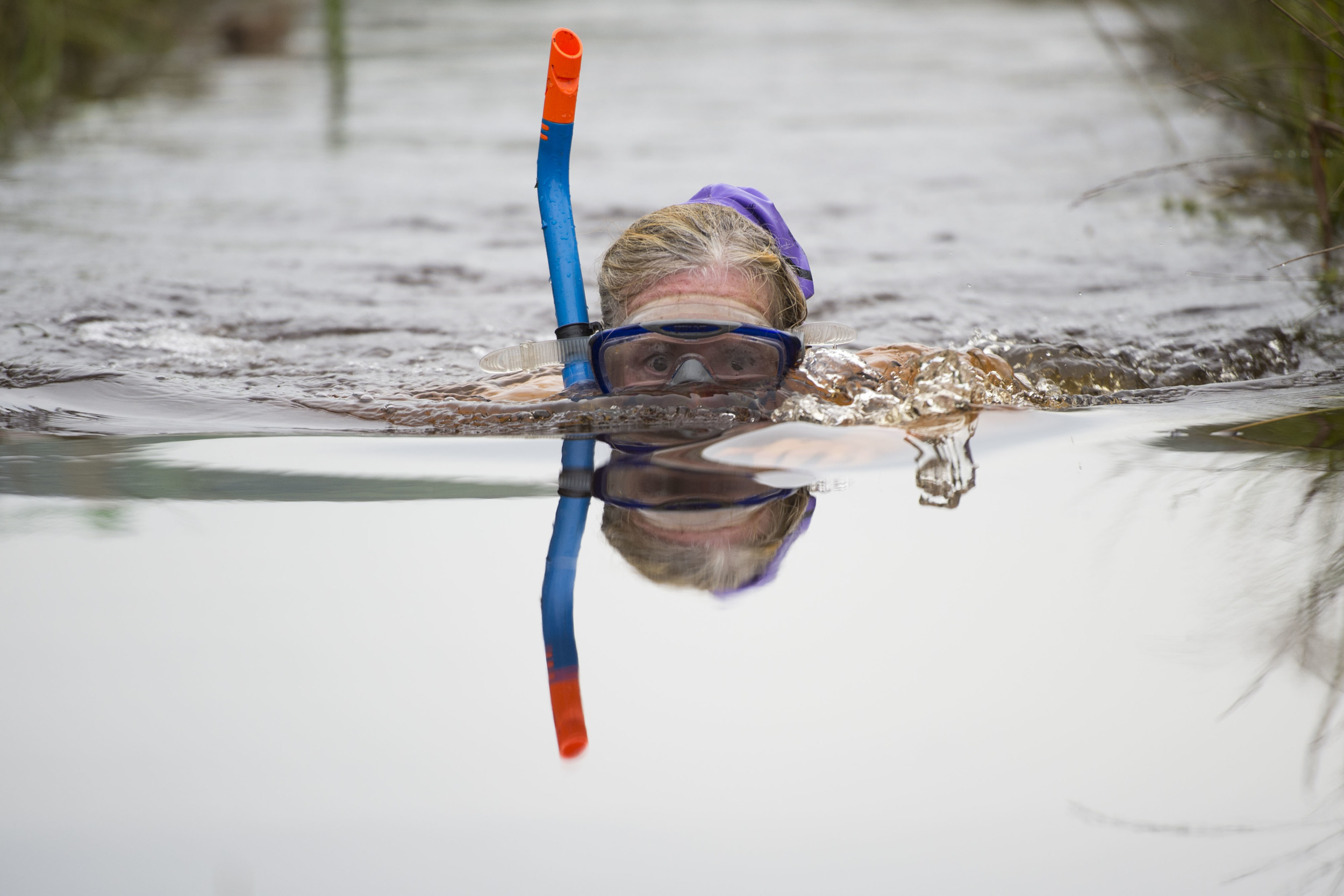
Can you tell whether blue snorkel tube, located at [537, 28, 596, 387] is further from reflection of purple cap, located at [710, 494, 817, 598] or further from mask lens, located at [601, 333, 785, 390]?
reflection of purple cap, located at [710, 494, 817, 598]

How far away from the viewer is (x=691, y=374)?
2.70m

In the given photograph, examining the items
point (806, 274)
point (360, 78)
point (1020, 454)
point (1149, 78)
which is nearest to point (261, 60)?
point (360, 78)

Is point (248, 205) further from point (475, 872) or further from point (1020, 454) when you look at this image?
point (475, 872)

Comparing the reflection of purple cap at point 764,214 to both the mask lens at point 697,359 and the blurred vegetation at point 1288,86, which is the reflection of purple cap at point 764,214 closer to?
the mask lens at point 697,359

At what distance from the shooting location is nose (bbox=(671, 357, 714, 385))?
270cm

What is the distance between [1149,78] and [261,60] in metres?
9.25

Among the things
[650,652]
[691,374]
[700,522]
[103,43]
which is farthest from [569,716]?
[103,43]

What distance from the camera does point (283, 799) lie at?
125 centimetres

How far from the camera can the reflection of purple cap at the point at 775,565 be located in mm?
1717

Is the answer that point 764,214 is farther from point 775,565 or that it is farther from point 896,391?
point 775,565

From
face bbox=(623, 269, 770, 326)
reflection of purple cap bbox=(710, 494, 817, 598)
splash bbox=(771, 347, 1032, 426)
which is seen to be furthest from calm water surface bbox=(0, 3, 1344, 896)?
face bbox=(623, 269, 770, 326)

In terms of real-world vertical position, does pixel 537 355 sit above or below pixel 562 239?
below

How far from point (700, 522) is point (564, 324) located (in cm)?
102

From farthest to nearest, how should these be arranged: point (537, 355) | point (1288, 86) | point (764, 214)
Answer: point (1288, 86)
point (764, 214)
point (537, 355)
